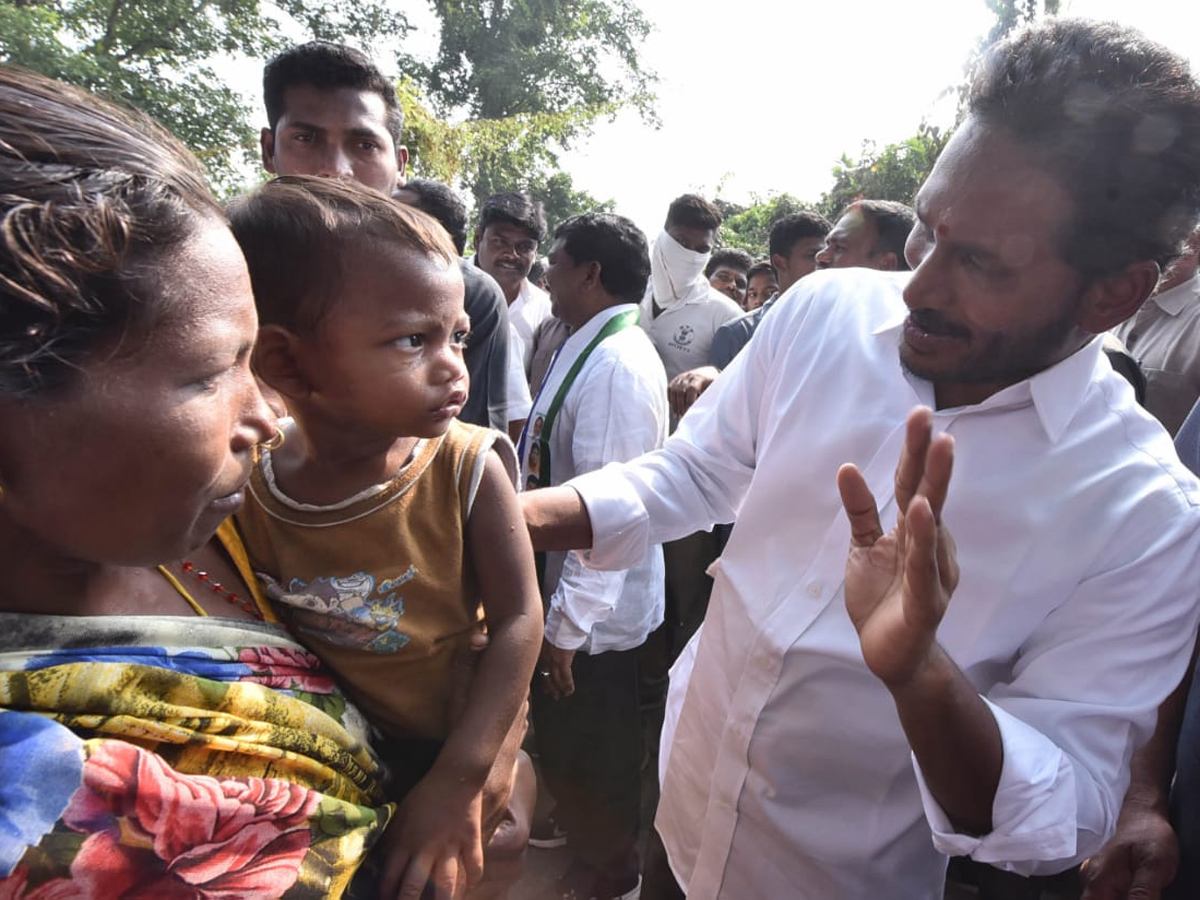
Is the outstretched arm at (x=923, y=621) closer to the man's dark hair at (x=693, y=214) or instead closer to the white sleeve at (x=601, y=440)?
the white sleeve at (x=601, y=440)

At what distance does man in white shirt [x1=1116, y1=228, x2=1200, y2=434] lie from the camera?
3658 millimetres

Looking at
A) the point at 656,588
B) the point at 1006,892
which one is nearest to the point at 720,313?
the point at 656,588

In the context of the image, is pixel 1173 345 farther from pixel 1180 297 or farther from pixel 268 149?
pixel 268 149

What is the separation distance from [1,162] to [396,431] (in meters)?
0.67

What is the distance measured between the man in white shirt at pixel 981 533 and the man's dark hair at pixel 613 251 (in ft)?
5.53

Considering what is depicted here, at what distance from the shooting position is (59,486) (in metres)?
0.77

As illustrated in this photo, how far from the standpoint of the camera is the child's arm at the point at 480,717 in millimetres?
1169

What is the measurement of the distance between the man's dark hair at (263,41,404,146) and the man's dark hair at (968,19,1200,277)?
186 centimetres

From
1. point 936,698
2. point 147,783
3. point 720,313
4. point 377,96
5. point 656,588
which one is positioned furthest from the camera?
point 720,313

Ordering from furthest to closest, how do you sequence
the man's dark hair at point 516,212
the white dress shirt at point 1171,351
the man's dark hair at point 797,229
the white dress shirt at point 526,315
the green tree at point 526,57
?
the green tree at point 526,57 → the man's dark hair at point 797,229 → the white dress shirt at point 526,315 → the man's dark hair at point 516,212 → the white dress shirt at point 1171,351

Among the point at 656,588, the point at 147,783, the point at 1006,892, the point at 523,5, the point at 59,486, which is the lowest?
the point at 1006,892

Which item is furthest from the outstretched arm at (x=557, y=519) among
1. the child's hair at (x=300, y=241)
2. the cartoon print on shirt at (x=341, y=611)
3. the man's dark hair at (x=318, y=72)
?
the man's dark hair at (x=318, y=72)

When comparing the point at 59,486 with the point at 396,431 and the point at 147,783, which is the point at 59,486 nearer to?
the point at 147,783

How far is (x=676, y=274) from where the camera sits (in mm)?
5566
